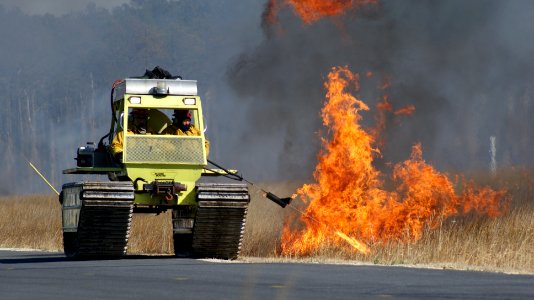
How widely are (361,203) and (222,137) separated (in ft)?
186

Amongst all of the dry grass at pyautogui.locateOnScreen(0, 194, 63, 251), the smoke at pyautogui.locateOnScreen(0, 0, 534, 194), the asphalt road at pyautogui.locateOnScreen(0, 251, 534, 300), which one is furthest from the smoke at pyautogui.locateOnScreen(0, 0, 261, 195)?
the asphalt road at pyautogui.locateOnScreen(0, 251, 534, 300)

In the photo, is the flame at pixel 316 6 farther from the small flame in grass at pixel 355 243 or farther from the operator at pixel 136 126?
the small flame in grass at pixel 355 243

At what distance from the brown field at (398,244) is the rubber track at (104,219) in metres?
3.42

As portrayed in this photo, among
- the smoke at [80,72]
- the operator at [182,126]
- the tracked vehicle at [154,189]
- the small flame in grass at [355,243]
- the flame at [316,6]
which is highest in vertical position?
the smoke at [80,72]

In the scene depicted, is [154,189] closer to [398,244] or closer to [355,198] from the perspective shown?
[398,244]

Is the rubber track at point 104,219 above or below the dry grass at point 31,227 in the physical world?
below

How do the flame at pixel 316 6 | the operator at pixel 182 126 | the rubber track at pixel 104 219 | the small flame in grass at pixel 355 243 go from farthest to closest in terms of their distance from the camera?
the flame at pixel 316 6, the operator at pixel 182 126, the small flame in grass at pixel 355 243, the rubber track at pixel 104 219

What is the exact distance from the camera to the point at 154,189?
25297mm

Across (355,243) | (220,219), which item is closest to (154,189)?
(220,219)

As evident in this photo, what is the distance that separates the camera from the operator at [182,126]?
87.8ft

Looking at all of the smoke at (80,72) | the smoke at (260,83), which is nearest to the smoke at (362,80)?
the smoke at (260,83)

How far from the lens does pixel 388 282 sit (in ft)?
59.8

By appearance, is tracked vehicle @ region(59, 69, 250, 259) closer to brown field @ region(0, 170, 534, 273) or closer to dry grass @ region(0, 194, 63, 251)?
brown field @ region(0, 170, 534, 273)

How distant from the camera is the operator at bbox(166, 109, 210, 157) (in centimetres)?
2675
